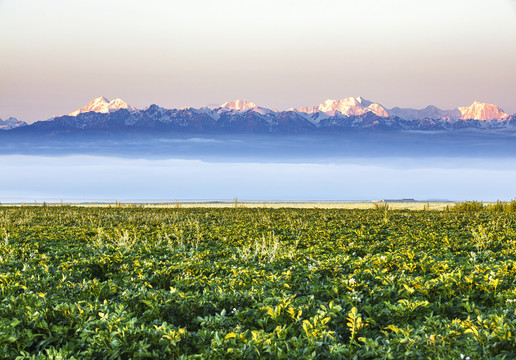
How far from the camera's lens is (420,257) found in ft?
41.1

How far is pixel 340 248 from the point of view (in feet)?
50.6

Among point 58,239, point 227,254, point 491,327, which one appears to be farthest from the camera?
point 58,239

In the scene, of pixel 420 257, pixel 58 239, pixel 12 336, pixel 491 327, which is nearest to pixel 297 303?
pixel 491 327

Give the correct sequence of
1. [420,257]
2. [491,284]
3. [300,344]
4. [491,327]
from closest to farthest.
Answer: [300,344], [491,327], [491,284], [420,257]

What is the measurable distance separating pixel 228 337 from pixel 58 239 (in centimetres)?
1645

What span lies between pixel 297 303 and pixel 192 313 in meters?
1.91

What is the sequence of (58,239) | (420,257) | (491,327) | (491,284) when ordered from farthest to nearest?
(58,239) → (420,257) → (491,284) → (491,327)

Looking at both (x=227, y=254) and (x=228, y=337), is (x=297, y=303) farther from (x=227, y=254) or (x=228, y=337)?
(x=227, y=254)

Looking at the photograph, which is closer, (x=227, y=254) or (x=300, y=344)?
(x=300, y=344)

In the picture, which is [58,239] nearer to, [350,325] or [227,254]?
[227,254]

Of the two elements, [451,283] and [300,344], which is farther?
[451,283]

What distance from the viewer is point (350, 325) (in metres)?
6.48

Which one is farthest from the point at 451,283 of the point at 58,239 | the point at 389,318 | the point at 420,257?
the point at 58,239

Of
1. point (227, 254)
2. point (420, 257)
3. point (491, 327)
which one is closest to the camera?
point (491, 327)
